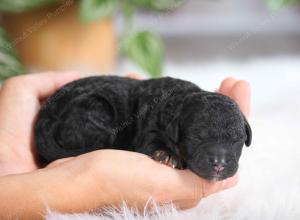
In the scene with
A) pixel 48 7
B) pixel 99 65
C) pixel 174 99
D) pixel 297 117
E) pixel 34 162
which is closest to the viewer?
pixel 174 99

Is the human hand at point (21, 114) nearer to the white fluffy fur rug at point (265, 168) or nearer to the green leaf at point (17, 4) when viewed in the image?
the white fluffy fur rug at point (265, 168)

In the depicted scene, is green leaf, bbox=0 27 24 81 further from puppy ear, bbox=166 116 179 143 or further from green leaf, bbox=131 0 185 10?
puppy ear, bbox=166 116 179 143

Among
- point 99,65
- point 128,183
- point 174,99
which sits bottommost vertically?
point 99,65

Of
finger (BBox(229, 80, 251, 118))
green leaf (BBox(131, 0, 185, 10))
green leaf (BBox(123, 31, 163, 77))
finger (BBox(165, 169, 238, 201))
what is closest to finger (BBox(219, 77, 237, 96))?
finger (BBox(229, 80, 251, 118))

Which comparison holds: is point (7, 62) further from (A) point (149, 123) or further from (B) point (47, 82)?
(A) point (149, 123)

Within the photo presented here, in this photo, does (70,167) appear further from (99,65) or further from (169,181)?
(99,65)

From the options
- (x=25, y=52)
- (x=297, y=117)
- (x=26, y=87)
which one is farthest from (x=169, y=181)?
(x=25, y=52)

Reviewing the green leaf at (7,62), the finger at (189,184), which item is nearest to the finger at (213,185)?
the finger at (189,184)
